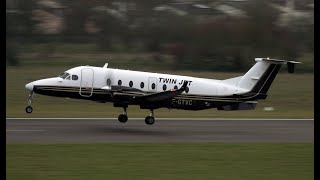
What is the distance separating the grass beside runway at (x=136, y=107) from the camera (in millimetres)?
34125

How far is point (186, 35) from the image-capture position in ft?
138

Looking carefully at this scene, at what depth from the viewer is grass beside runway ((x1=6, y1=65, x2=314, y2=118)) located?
34125 millimetres

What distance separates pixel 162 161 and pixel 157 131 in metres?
8.75

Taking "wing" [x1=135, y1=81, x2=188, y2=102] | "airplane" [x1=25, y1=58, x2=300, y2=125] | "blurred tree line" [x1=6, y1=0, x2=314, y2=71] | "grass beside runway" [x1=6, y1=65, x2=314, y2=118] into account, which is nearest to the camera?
"wing" [x1=135, y1=81, x2=188, y2=102]

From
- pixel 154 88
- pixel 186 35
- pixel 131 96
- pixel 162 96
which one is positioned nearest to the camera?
pixel 162 96

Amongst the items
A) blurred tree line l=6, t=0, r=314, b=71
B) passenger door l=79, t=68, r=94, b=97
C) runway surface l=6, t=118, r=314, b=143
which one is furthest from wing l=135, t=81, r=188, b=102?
blurred tree line l=6, t=0, r=314, b=71

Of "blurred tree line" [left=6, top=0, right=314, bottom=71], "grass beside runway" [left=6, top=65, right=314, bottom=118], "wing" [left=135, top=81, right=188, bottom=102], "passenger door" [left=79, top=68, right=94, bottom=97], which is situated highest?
"blurred tree line" [left=6, top=0, right=314, bottom=71]

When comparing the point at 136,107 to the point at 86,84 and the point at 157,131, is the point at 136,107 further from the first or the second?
the point at 157,131

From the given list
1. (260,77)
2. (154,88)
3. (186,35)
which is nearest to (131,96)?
(154,88)

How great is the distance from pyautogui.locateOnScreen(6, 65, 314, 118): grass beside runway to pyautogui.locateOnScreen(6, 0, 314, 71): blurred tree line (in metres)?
1.43

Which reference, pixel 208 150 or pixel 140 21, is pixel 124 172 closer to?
pixel 208 150

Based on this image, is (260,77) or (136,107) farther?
(136,107)

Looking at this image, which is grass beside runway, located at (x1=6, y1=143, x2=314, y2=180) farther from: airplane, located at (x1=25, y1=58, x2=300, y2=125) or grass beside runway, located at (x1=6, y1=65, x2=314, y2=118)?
grass beside runway, located at (x1=6, y1=65, x2=314, y2=118)

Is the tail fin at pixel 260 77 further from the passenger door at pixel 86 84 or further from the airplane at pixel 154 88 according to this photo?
the passenger door at pixel 86 84
